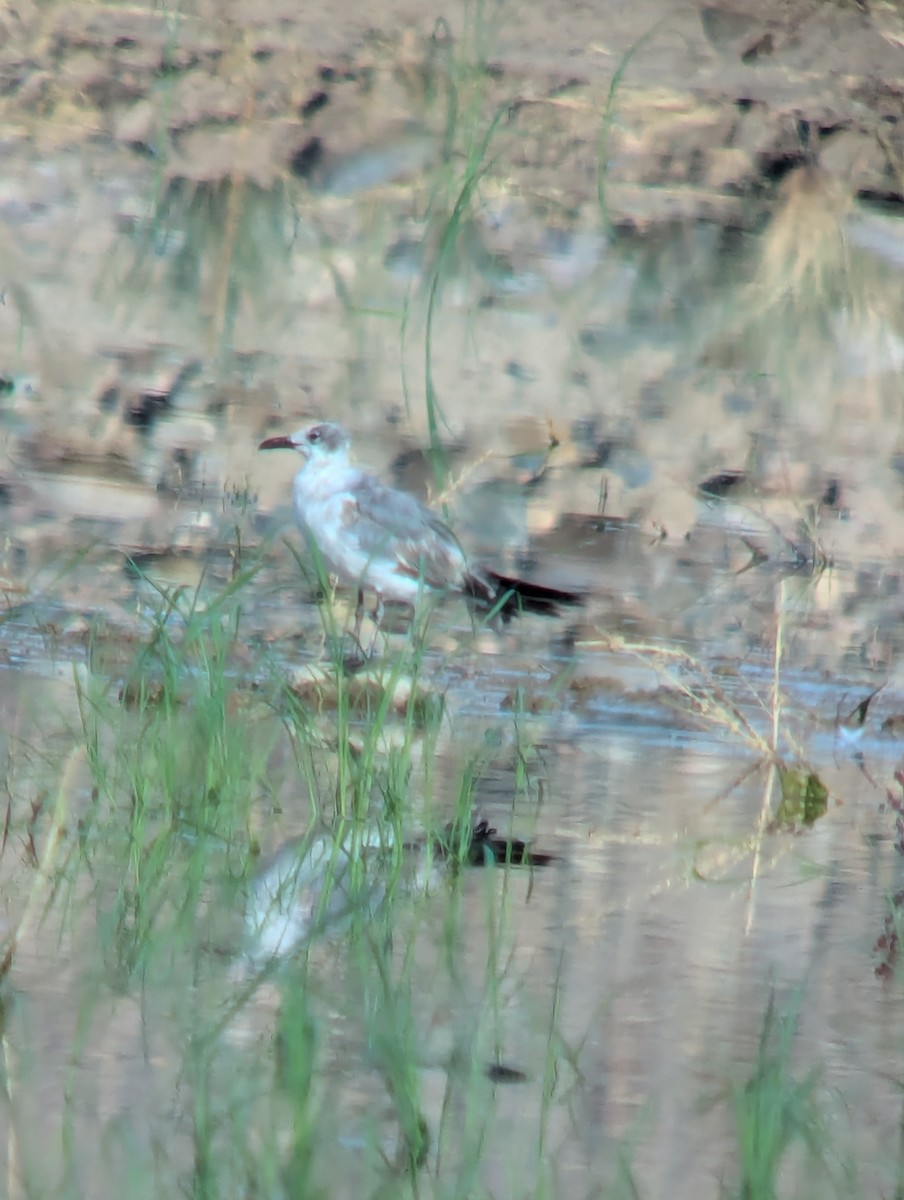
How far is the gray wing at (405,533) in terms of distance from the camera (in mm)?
5328

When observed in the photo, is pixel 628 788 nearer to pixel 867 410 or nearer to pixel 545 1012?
pixel 545 1012

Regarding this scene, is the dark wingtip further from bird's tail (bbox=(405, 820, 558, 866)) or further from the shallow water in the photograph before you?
bird's tail (bbox=(405, 820, 558, 866))

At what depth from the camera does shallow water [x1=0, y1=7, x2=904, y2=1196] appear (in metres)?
2.07

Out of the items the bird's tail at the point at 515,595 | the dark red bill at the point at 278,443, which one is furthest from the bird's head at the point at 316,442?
the bird's tail at the point at 515,595

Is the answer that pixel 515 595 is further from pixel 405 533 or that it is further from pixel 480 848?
pixel 480 848

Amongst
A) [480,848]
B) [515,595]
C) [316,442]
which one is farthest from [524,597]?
[480,848]

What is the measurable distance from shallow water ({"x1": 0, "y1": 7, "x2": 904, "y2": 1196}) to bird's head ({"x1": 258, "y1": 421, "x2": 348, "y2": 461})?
0.98 ft

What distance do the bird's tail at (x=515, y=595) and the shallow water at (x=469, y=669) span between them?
16 cm

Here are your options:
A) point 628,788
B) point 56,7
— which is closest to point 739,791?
point 628,788

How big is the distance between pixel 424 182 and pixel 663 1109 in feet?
15.0

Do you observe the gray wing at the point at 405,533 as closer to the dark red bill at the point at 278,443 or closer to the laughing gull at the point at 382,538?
the laughing gull at the point at 382,538

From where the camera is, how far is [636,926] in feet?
9.12

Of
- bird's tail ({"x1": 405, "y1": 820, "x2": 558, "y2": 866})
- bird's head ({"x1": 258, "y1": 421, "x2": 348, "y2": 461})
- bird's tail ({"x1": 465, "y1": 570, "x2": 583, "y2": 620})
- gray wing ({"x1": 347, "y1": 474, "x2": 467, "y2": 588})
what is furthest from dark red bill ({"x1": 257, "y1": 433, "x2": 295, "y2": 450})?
bird's tail ({"x1": 405, "y1": 820, "x2": 558, "y2": 866})

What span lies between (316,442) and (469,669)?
0.90 metres
